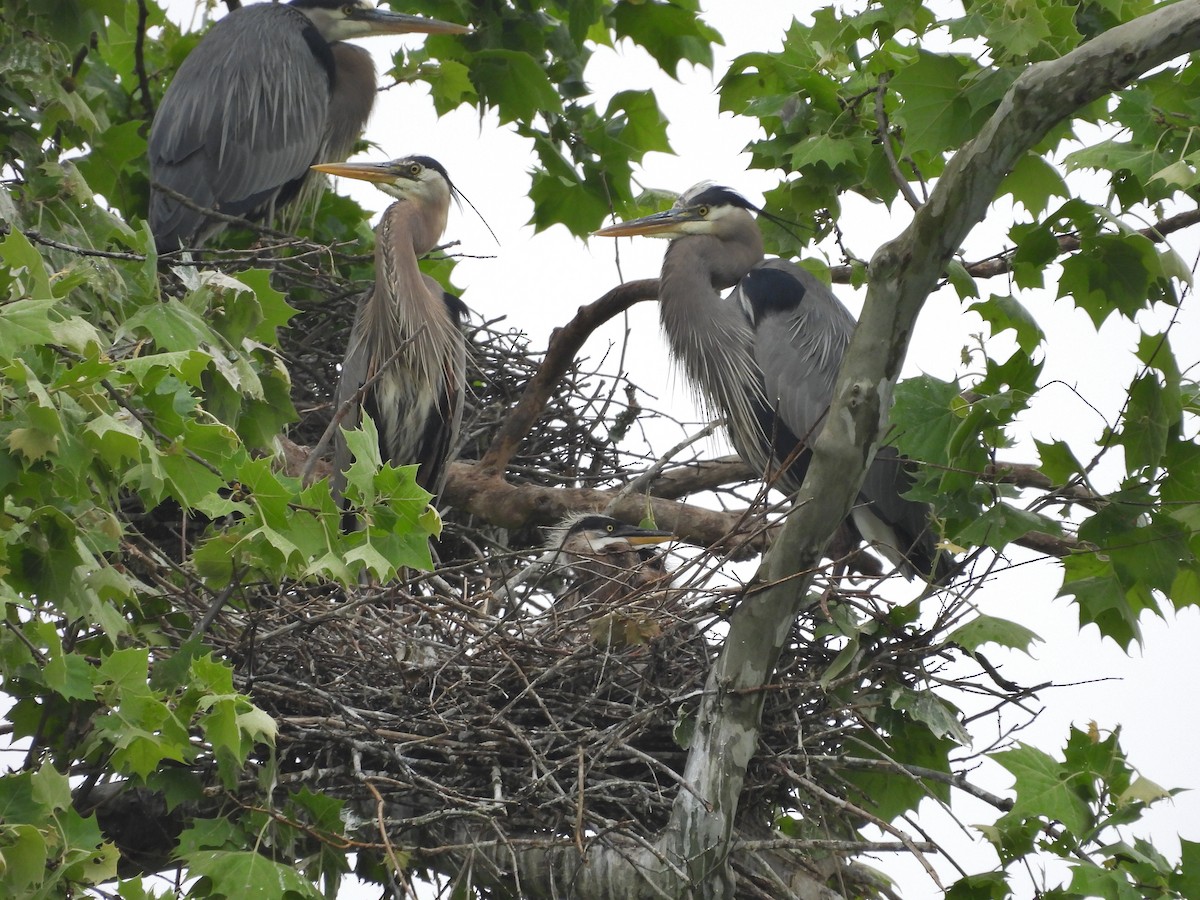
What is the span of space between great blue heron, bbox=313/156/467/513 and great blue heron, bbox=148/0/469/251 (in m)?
0.44

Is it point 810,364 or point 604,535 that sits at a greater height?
point 810,364

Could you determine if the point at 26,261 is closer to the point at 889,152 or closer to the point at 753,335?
the point at 889,152

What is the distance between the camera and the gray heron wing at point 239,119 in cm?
513

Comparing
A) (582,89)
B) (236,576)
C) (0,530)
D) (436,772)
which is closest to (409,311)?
(582,89)

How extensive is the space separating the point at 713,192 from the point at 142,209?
2063mm

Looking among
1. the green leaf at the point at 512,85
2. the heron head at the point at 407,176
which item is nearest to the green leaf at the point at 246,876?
the green leaf at the point at 512,85

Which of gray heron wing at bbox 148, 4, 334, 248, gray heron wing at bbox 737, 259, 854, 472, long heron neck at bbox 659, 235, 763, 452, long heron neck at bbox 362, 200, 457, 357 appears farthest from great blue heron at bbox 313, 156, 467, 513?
gray heron wing at bbox 737, 259, 854, 472

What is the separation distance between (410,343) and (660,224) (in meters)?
1.02

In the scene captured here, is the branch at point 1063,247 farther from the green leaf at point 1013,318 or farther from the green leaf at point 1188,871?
the green leaf at point 1188,871

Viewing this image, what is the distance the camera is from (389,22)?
5.61 m

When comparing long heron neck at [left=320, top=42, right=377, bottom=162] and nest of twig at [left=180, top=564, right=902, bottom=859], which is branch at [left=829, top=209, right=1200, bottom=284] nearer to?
nest of twig at [left=180, top=564, right=902, bottom=859]

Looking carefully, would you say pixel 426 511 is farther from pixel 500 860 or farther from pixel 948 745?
pixel 948 745

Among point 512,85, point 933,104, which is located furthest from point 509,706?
point 512,85

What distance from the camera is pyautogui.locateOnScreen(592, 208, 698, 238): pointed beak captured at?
5.02 m
